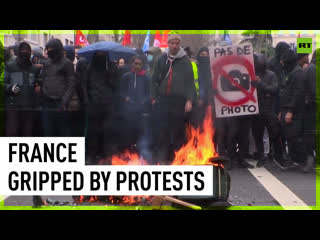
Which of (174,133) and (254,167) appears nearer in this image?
(174,133)

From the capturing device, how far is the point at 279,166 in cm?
943

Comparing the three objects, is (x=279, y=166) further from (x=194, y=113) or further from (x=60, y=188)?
(x=60, y=188)

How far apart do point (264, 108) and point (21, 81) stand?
3982 millimetres

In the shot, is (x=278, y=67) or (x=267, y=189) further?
(x=278, y=67)

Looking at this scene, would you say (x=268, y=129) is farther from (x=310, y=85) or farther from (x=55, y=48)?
(x=55, y=48)

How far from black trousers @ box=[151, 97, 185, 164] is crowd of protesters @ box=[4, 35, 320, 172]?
13 mm

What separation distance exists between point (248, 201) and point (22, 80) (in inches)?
150

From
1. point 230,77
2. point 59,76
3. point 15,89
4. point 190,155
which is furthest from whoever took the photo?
point 230,77

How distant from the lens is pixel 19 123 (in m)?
7.80

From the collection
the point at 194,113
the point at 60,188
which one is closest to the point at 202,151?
the point at 194,113

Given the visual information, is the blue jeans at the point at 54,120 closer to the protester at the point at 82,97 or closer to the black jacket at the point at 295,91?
the protester at the point at 82,97

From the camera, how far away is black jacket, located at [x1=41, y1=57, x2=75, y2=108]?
7402mm

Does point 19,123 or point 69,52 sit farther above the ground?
point 69,52

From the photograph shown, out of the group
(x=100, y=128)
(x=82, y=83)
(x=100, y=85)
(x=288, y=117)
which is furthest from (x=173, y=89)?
(x=288, y=117)
